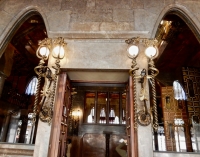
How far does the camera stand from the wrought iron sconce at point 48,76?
2.66 meters

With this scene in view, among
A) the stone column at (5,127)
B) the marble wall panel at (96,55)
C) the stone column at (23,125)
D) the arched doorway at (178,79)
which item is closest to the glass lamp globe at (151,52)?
the marble wall panel at (96,55)

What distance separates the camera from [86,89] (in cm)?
898

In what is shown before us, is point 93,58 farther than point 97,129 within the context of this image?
No

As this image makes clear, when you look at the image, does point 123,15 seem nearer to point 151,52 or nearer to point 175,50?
point 151,52

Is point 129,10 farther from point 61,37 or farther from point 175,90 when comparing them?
point 175,90

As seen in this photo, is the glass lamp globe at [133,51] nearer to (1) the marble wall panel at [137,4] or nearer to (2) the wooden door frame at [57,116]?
(1) the marble wall panel at [137,4]

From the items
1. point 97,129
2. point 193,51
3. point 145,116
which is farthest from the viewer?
point 97,129

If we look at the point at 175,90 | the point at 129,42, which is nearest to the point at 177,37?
the point at 175,90

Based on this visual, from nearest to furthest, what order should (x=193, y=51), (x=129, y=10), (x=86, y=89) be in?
(x=129, y=10) → (x=193, y=51) → (x=86, y=89)

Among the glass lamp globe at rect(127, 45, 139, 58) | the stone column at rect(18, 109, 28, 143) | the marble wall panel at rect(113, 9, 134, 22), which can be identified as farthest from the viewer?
the stone column at rect(18, 109, 28, 143)

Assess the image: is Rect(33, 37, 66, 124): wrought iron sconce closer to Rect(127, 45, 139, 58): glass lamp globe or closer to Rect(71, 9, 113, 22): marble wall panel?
Rect(71, 9, 113, 22): marble wall panel

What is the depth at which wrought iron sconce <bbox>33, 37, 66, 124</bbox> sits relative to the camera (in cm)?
266

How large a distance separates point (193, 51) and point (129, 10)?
13.8ft

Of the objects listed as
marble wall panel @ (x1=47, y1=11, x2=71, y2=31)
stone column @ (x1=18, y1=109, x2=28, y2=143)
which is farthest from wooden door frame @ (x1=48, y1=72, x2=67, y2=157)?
stone column @ (x1=18, y1=109, x2=28, y2=143)
